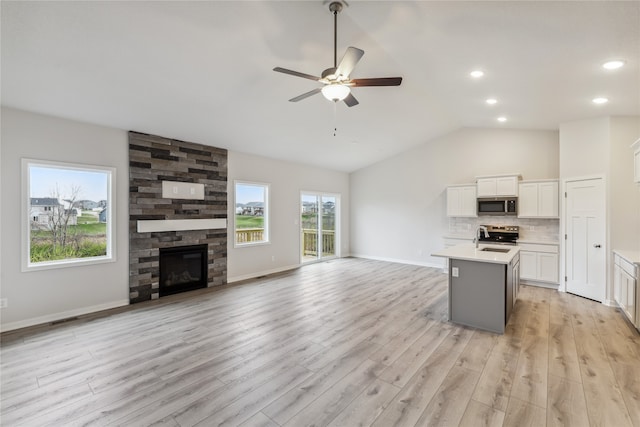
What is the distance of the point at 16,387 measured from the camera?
94.4 inches

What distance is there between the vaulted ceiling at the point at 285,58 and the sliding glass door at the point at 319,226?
324 cm

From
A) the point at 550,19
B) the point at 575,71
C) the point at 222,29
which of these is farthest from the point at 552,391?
the point at 222,29

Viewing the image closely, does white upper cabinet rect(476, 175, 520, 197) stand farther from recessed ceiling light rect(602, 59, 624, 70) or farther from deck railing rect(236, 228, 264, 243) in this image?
deck railing rect(236, 228, 264, 243)

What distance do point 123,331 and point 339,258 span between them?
609 cm

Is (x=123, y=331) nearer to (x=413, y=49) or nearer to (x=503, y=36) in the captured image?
(x=413, y=49)

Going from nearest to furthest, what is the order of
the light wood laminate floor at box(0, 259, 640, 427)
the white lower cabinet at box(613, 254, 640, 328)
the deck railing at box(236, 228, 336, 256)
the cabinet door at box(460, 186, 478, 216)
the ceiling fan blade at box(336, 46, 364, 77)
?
the light wood laminate floor at box(0, 259, 640, 427) < the ceiling fan blade at box(336, 46, 364, 77) < the white lower cabinet at box(613, 254, 640, 328) < the deck railing at box(236, 228, 336, 256) < the cabinet door at box(460, 186, 478, 216)

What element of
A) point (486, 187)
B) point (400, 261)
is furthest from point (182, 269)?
point (486, 187)

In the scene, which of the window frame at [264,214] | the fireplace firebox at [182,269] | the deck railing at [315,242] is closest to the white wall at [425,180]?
the deck railing at [315,242]

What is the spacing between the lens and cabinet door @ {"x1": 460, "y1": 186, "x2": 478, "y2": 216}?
21.2 feet

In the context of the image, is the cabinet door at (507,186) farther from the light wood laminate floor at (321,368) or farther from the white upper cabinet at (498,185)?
the light wood laminate floor at (321,368)

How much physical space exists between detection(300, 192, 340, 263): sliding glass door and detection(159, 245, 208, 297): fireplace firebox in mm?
2833

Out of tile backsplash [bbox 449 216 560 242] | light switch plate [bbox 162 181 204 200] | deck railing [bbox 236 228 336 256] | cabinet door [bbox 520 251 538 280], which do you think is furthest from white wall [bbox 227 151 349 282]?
cabinet door [bbox 520 251 538 280]

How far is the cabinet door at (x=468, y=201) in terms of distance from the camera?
21.2 ft

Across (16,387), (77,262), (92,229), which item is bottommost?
(16,387)
